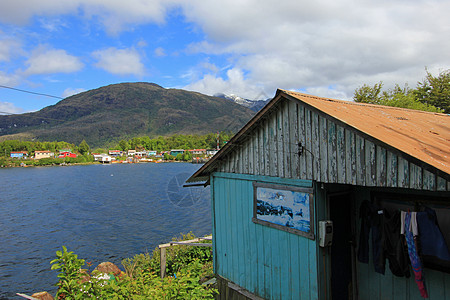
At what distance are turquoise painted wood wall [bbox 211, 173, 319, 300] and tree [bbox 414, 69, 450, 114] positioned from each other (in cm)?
3176

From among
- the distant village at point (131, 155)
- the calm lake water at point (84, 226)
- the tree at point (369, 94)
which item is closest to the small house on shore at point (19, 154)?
the distant village at point (131, 155)

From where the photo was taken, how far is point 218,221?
8.13m

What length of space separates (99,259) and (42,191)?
44.3m

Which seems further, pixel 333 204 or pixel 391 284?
pixel 333 204

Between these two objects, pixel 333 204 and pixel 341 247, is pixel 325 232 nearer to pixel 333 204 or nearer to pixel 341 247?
pixel 333 204

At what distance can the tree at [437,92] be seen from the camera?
3041 cm

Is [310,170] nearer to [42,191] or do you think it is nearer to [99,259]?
[99,259]

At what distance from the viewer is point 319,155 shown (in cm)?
549

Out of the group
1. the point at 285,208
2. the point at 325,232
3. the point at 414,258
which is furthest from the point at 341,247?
the point at 414,258

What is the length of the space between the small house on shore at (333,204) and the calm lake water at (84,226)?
1639 cm

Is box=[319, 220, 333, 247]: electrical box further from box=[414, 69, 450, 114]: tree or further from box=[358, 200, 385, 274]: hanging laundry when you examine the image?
box=[414, 69, 450, 114]: tree

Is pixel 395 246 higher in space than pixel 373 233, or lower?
lower

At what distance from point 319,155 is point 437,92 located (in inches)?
1301

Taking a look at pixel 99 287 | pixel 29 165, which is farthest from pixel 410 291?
pixel 29 165
